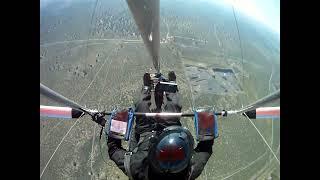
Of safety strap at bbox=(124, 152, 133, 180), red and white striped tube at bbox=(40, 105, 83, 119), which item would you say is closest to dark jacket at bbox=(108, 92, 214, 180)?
safety strap at bbox=(124, 152, 133, 180)

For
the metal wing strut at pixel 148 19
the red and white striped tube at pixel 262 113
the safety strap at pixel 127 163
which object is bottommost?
the safety strap at pixel 127 163

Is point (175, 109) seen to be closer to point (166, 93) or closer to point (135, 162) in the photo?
point (166, 93)

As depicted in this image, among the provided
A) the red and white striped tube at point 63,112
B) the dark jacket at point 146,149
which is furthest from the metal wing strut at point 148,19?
the red and white striped tube at point 63,112

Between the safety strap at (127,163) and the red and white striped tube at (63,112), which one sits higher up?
the red and white striped tube at (63,112)

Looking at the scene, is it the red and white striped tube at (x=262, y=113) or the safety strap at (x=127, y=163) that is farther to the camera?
the red and white striped tube at (x=262, y=113)

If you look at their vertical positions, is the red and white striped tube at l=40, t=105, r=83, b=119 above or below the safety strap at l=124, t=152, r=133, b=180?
above

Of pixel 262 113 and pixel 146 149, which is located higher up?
pixel 262 113

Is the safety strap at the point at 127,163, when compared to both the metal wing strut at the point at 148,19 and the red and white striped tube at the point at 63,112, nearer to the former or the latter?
the red and white striped tube at the point at 63,112

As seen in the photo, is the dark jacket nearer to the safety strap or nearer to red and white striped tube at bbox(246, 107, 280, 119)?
the safety strap

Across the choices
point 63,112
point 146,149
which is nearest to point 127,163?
point 146,149

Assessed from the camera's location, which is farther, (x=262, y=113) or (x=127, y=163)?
(x=262, y=113)

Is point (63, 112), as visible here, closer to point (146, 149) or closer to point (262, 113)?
point (146, 149)
